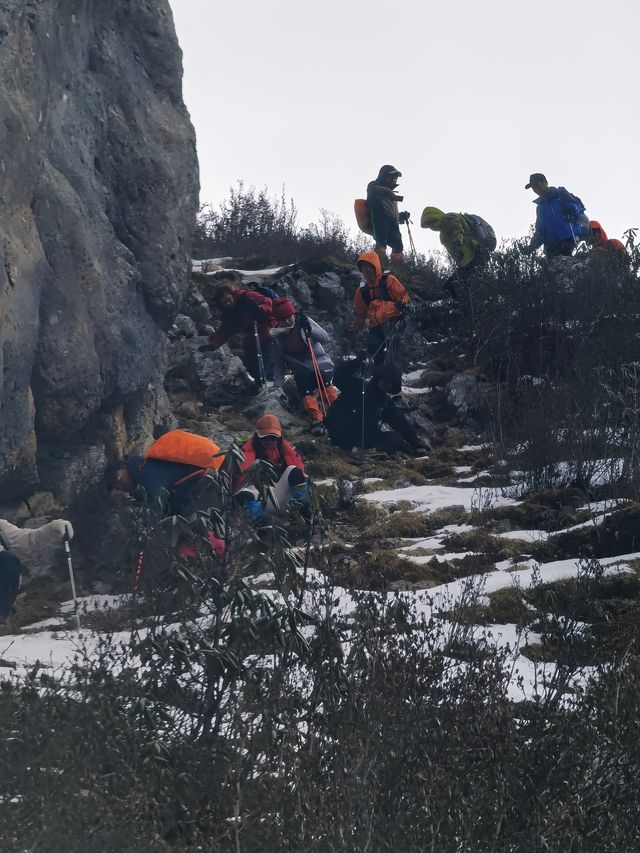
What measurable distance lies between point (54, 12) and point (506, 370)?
6.85m

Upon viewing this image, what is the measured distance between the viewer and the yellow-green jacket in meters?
15.0

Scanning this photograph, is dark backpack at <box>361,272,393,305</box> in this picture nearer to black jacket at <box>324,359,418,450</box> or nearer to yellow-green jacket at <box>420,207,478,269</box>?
black jacket at <box>324,359,418,450</box>

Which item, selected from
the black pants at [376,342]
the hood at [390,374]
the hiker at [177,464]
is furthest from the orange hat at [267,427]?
the black pants at [376,342]

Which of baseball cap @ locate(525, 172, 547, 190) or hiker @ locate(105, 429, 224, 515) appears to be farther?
baseball cap @ locate(525, 172, 547, 190)

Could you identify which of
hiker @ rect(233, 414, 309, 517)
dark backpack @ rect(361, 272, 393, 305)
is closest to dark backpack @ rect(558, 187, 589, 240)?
dark backpack @ rect(361, 272, 393, 305)

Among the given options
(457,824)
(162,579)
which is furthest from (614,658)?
(162,579)

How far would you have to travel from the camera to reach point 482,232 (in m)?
15.6

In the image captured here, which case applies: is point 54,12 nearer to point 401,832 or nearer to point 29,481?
point 29,481

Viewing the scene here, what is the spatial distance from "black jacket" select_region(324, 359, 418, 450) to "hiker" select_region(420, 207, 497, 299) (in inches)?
144

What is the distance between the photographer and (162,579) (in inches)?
165

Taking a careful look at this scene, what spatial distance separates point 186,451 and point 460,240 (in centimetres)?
833

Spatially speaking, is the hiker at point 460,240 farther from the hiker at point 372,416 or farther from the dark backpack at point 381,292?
the hiker at point 372,416

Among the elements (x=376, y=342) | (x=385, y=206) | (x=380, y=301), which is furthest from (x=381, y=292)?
(x=385, y=206)

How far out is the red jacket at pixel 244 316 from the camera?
39.8 ft
